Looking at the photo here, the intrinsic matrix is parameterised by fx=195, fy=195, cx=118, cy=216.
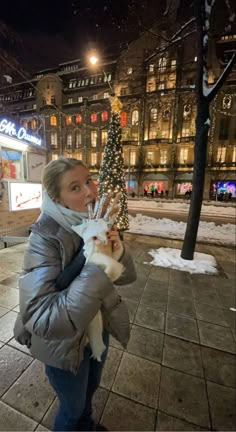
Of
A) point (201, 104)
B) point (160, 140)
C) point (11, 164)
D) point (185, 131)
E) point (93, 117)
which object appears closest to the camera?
point (201, 104)

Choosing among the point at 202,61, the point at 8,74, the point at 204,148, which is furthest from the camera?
the point at 8,74

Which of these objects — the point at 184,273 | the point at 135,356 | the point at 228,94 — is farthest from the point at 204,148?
the point at 228,94

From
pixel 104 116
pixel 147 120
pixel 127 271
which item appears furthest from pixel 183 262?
pixel 104 116

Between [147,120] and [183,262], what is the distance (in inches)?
1081

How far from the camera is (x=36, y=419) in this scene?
4.92 ft

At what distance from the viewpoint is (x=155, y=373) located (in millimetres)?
1961

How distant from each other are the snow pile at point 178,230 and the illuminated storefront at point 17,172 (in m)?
4.08

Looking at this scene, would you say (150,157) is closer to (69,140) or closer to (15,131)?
(69,140)

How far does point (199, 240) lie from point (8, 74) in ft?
29.5

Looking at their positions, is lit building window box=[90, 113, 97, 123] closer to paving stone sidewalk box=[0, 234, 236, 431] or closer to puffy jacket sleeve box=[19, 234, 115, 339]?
paving stone sidewalk box=[0, 234, 236, 431]

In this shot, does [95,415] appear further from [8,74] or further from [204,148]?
[8,74]

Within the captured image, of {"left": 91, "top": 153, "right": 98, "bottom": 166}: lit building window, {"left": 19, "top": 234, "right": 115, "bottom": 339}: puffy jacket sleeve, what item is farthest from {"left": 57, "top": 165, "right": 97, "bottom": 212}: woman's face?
{"left": 91, "top": 153, "right": 98, "bottom": 166}: lit building window

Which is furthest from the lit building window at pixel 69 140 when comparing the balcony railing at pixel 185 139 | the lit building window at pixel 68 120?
the balcony railing at pixel 185 139

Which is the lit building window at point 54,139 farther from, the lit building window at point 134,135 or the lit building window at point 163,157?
the lit building window at point 163,157
